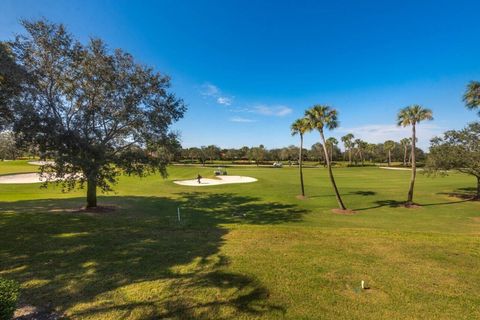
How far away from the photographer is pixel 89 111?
13.9 metres

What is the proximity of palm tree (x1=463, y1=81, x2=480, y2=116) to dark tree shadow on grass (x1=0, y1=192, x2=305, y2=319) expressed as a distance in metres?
24.2

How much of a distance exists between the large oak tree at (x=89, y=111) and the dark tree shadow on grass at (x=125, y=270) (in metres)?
3.85

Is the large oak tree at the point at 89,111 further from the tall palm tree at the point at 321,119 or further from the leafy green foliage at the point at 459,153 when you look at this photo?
the leafy green foliage at the point at 459,153

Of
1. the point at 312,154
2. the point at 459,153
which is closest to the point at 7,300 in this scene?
the point at 459,153

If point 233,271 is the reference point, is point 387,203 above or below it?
below

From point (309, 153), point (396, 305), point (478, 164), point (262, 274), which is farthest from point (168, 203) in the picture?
point (309, 153)

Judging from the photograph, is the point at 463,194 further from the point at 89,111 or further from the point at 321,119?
the point at 89,111

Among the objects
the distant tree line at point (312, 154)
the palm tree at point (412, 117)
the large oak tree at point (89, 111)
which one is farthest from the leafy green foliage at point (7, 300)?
the distant tree line at point (312, 154)

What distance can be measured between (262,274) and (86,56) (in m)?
15.3

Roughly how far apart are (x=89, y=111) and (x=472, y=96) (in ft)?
94.7

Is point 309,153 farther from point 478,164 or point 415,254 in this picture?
point 415,254

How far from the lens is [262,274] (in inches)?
230

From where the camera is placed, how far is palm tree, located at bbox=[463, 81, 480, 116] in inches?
800

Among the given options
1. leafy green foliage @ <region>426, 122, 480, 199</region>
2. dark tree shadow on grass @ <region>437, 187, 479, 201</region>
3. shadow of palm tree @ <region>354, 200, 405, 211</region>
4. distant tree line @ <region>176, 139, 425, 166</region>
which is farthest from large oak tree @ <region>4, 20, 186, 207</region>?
distant tree line @ <region>176, 139, 425, 166</region>
